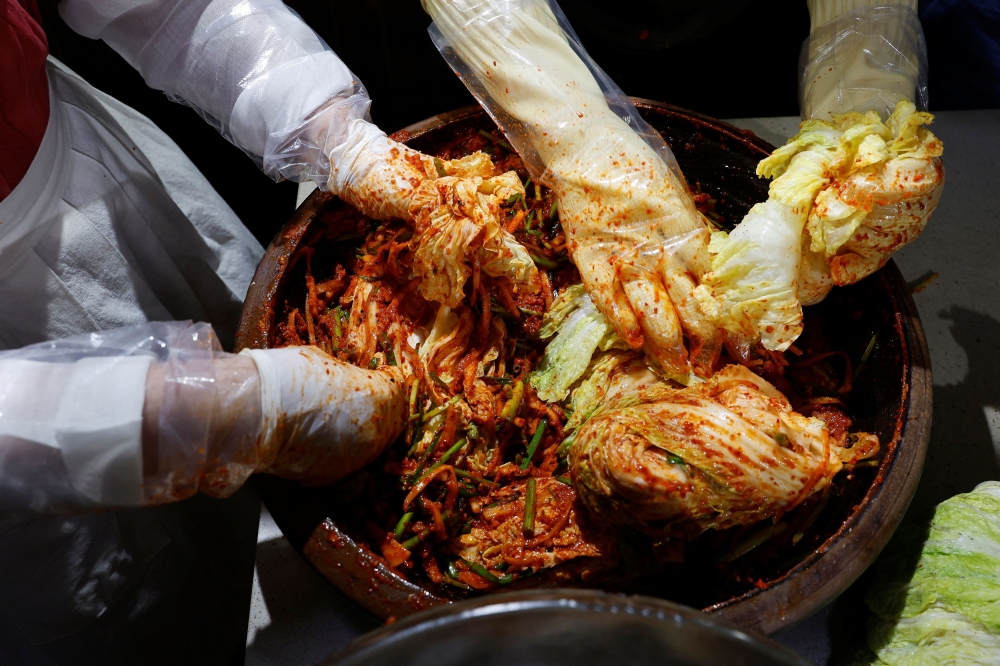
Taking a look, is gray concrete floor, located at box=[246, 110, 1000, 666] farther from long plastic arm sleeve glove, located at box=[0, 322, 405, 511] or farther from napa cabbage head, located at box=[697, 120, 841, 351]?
napa cabbage head, located at box=[697, 120, 841, 351]

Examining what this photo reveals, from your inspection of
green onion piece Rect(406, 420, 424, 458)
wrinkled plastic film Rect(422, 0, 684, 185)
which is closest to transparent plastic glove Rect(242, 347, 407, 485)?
green onion piece Rect(406, 420, 424, 458)

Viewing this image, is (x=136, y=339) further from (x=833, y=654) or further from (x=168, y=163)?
(x=833, y=654)

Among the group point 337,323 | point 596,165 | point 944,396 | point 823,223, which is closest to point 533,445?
point 337,323

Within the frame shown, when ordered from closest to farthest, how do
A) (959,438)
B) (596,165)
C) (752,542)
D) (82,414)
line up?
(82,414), (752,542), (596,165), (959,438)

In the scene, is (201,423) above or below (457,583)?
above

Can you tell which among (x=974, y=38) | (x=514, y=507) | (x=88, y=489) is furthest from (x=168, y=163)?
(x=974, y=38)

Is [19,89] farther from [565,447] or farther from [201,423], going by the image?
[565,447]
